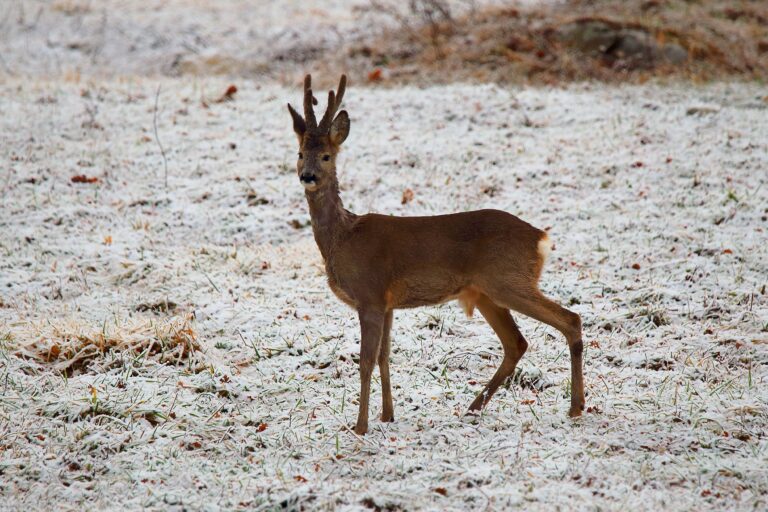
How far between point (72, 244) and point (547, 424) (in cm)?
569

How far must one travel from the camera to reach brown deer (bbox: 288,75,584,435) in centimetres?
558

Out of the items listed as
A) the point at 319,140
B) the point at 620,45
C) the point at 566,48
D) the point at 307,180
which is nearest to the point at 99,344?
the point at 307,180

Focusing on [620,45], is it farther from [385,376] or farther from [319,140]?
[385,376]

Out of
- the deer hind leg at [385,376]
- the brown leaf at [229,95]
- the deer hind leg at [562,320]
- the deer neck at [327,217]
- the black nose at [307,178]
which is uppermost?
the black nose at [307,178]

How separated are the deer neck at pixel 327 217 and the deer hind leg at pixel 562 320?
4.11ft

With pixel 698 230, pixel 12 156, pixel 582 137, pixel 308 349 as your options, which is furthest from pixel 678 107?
pixel 12 156

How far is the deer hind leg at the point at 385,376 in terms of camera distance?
19.0 feet

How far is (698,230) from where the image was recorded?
873 cm

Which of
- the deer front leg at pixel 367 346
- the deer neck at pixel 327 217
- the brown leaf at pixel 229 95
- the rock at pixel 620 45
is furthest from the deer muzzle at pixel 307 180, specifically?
the rock at pixel 620 45

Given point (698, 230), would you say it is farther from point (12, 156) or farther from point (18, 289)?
point (12, 156)

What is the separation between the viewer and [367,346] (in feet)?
18.3

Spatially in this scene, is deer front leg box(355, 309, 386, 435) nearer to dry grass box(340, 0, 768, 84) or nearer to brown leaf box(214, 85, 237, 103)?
brown leaf box(214, 85, 237, 103)

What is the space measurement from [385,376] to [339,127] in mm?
1786

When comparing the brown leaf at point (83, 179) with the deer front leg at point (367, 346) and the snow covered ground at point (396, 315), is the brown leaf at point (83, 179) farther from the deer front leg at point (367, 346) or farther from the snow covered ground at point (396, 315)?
the deer front leg at point (367, 346)
